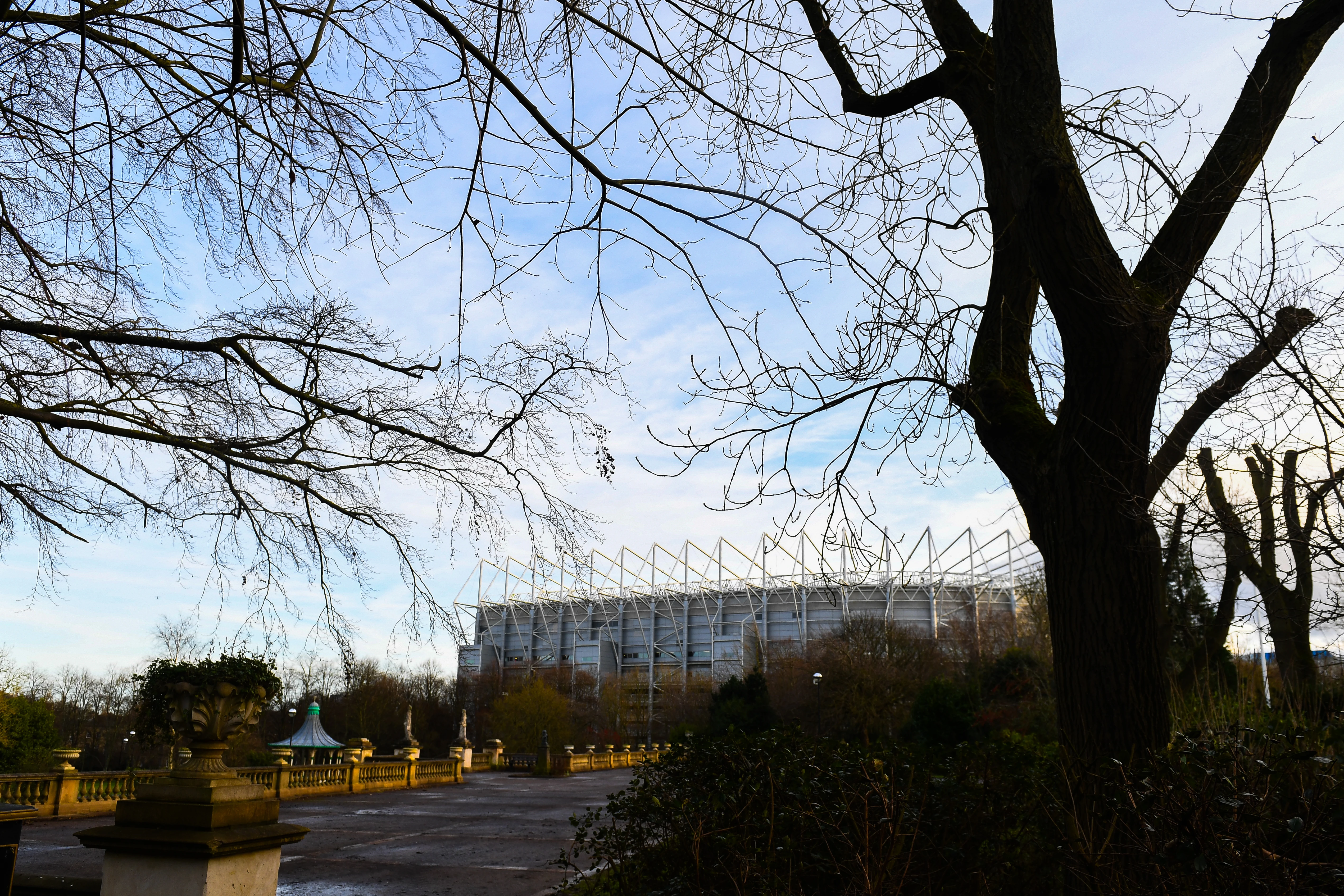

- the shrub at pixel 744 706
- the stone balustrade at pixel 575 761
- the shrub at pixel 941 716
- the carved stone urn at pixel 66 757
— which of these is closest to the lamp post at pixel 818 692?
the shrub at pixel 744 706

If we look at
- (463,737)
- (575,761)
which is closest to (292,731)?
(463,737)

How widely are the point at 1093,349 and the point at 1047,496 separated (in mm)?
813

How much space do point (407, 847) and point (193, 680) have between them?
7141mm

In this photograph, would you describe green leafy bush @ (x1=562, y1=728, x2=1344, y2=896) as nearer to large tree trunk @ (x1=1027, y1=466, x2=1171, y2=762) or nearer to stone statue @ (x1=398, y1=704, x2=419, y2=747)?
large tree trunk @ (x1=1027, y1=466, x2=1171, y2=762)

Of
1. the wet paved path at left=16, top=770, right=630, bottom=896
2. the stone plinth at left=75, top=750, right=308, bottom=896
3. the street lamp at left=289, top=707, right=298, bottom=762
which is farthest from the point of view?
the street lamp at left=289, top=707, right=298, bottom=762

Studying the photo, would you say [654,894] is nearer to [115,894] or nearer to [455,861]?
[115,894]

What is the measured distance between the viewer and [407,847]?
12.2 meters

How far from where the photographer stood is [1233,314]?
4074mm

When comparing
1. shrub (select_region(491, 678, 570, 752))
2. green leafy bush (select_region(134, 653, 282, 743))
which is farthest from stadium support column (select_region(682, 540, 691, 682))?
green leafy bush (select_region(134, 653, 282, 743))

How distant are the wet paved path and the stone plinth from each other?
11.3ft

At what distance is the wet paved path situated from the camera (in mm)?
9008

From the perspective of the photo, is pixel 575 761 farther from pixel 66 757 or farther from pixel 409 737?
pixel 66 757

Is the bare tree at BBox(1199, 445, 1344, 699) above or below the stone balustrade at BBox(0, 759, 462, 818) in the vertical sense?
above

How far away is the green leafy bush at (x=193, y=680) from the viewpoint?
20.6 feet
